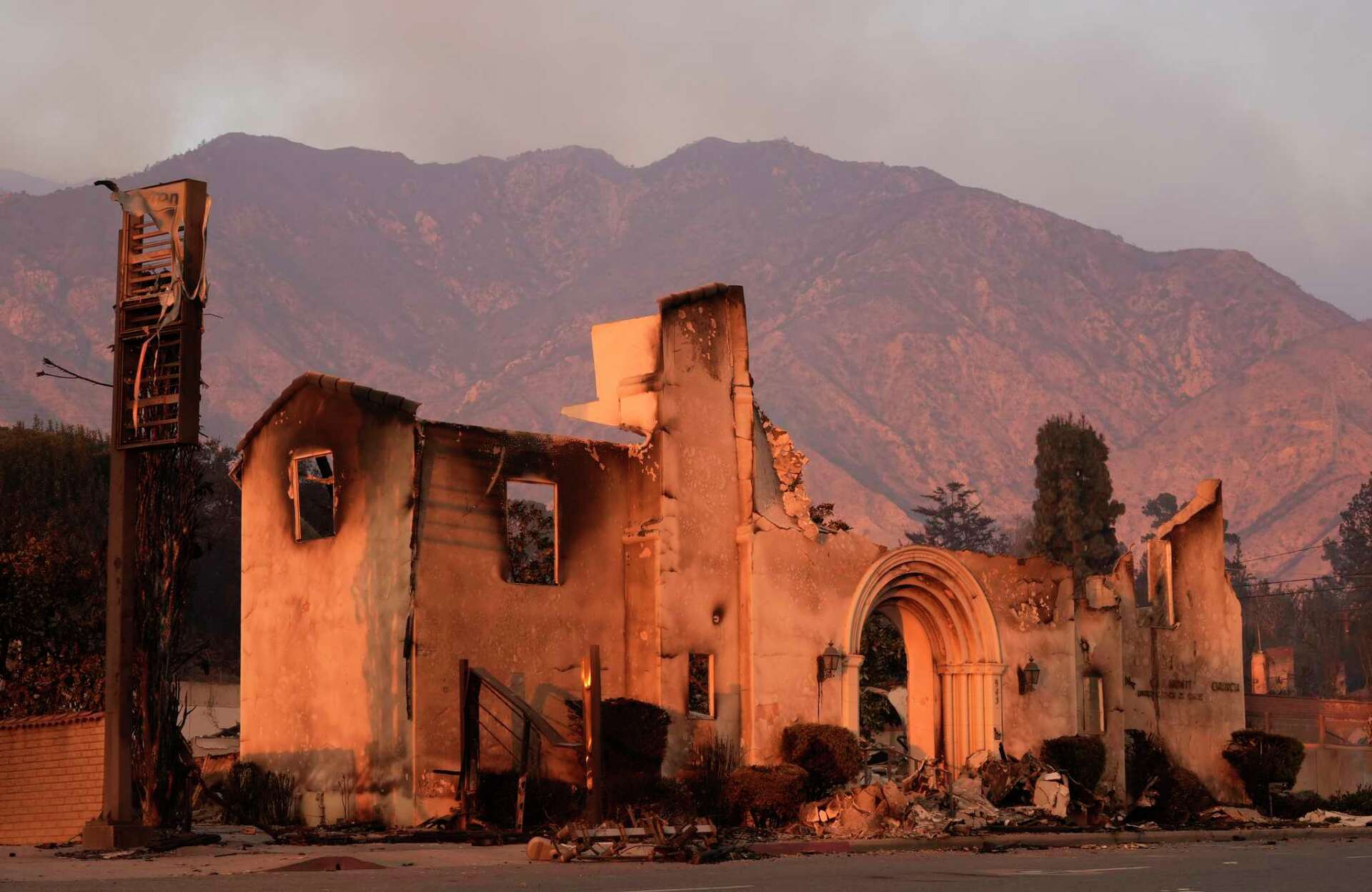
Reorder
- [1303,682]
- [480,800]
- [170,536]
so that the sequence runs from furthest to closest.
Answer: [1303,682] → [480,800] → [170,536]

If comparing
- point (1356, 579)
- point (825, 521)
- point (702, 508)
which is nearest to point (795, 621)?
point (702, 508)

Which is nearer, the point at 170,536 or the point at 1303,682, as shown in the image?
the point at 170,536

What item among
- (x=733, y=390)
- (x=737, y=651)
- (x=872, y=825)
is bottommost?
(x=872, y=825)

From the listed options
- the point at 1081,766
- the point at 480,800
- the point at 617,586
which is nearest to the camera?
the point at 480,800

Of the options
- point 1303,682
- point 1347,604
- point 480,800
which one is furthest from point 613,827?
point 1347,604

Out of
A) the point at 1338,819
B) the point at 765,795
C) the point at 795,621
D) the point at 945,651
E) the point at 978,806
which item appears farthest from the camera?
the point at 1338,819

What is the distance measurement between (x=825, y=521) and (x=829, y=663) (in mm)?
3184

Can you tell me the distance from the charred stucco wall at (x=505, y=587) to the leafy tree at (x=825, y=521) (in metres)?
3.43

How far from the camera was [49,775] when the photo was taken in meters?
20.9

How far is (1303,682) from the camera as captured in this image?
9375cm

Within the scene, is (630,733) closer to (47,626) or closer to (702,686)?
(702,686)

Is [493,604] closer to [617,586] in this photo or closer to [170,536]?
[617,586]

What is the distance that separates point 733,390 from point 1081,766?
9124mm

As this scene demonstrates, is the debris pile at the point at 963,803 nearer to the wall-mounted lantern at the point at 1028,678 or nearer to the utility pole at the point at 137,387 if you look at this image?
the wall-mounted lantern at the point at 1028,678
